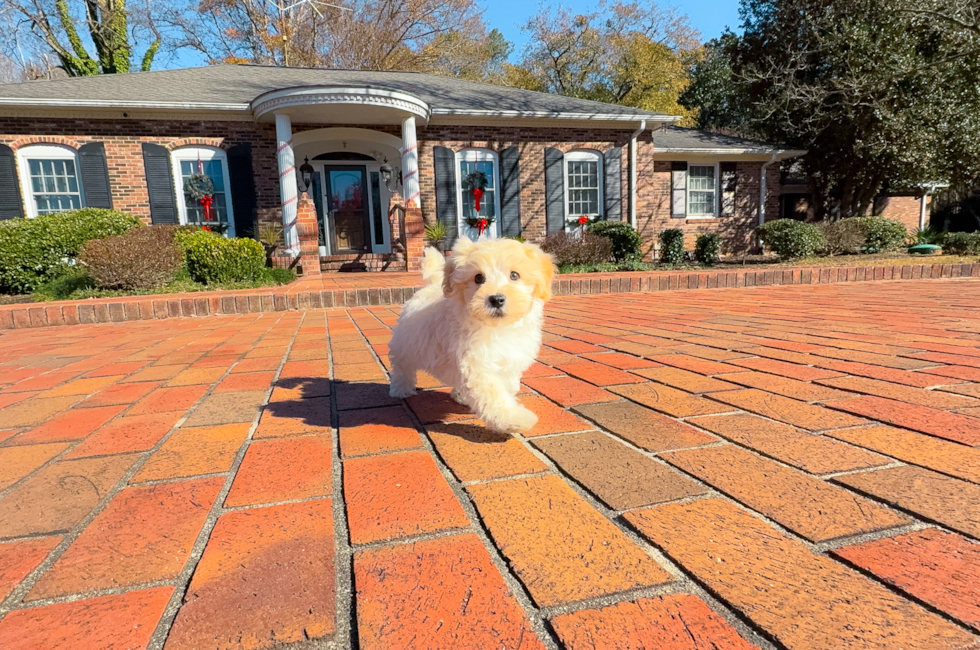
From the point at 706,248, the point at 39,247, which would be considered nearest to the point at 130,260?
the point at 39,247

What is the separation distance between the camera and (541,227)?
48.3 feet

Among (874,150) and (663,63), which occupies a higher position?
(663,63)

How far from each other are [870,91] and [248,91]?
18773 millimetres

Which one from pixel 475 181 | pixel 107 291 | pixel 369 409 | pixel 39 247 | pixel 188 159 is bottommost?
pixel 369 409

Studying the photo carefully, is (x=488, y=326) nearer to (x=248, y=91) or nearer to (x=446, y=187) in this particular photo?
(x=446, y=187)

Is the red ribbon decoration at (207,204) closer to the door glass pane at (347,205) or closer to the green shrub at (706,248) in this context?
the door glass pane at (347,205)

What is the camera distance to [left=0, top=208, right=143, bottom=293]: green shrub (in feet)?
26.8

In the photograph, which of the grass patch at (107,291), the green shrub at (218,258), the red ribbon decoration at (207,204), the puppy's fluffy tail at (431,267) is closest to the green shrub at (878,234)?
the grass patch at (107,291)

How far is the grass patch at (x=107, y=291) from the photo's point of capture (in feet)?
23.6

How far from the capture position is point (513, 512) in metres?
1.35

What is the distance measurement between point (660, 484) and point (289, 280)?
875 cm

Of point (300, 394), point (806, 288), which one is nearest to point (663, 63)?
point (806, 288)

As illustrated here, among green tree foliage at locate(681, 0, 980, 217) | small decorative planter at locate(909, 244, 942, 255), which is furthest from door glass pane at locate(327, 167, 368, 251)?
small decorative planter at locate(909, 244, 942, 255)

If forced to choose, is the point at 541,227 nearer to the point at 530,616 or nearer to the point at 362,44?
the point at 530,616
